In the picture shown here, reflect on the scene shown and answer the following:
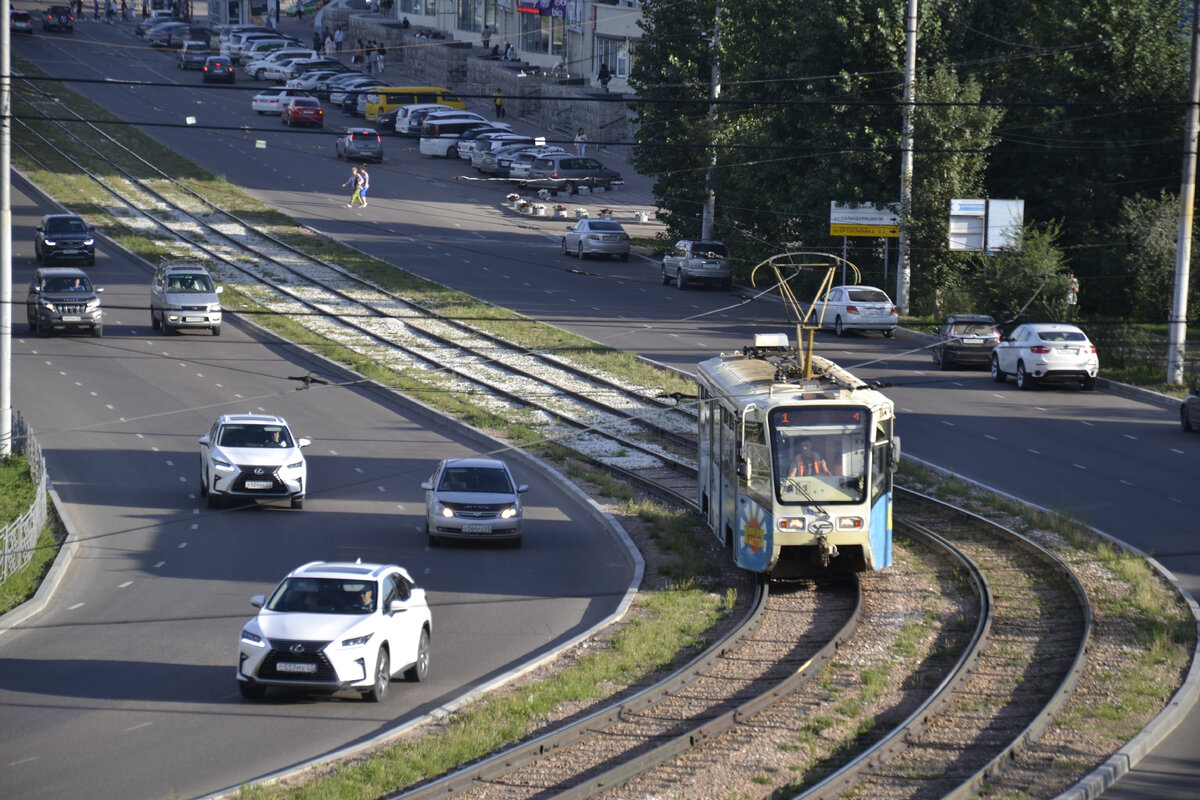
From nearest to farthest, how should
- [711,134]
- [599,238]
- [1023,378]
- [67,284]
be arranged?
[1023,378]
[67,284]
[599,238]
[711,134]

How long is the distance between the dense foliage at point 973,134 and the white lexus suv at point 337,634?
31.4 m

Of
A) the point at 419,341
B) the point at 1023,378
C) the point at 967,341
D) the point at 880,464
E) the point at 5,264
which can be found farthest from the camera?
the point at 419,341

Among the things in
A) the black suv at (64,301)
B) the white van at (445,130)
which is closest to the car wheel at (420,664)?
the black suv at (64,301)

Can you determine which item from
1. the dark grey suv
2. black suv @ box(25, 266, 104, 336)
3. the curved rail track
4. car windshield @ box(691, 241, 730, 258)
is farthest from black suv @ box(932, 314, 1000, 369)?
the dark grey suv

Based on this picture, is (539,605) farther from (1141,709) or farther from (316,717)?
(1141,709)

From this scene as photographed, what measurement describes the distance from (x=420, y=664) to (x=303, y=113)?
6968 cm

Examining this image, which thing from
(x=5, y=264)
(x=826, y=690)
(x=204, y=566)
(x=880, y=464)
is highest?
(x=5, y=264)

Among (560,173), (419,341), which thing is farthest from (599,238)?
(560,173)

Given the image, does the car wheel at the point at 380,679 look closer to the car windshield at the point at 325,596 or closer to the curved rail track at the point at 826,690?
the car windshield at the point at 325,596

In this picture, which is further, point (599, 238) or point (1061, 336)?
point (599, 238)

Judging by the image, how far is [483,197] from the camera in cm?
7150

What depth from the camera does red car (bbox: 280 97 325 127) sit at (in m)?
82.0

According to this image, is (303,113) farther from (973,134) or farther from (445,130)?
(973,134)

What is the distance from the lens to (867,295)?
150 ft
